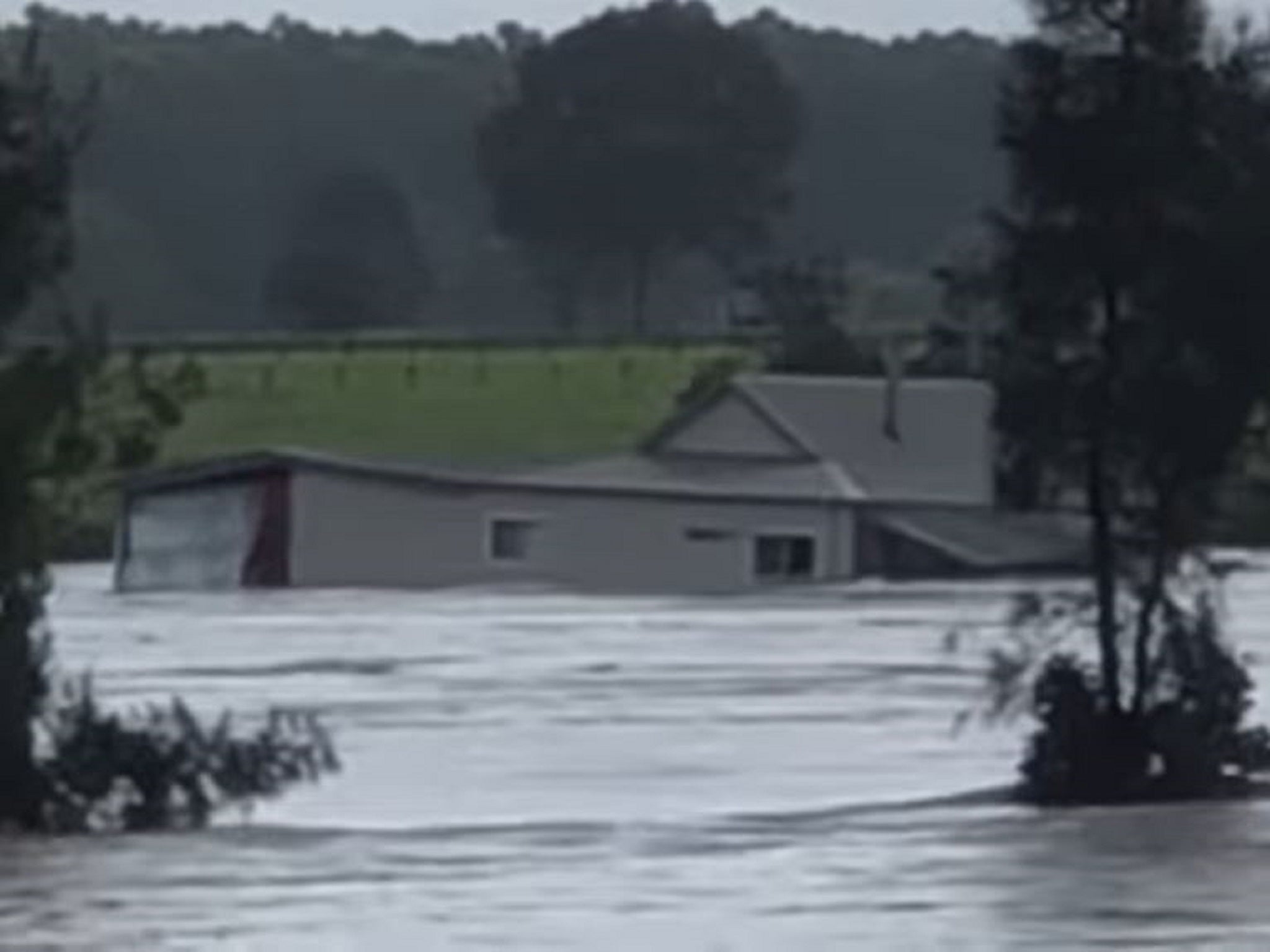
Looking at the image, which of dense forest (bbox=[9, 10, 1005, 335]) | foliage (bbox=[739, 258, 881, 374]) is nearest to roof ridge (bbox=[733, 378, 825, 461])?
foliage (bbox=[739, 258, 881, 374])

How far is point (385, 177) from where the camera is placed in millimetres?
130375

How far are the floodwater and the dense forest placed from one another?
57.2 m

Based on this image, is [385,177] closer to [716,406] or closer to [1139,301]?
[716,406]

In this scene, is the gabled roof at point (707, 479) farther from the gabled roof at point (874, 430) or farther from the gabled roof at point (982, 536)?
the gabled roof at point (982, 536)

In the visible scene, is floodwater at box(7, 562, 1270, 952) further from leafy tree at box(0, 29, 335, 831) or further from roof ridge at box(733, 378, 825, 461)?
roof ridge at box(733, 378, 825, 461)

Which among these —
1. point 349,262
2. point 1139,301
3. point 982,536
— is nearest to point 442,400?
point 982,536

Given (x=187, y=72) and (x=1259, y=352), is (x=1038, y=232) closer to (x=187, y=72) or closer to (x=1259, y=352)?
(x=1259, y=352)

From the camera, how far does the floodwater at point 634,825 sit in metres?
20.0

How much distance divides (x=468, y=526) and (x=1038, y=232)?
40112 mm

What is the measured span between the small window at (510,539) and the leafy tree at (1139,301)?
131 ft

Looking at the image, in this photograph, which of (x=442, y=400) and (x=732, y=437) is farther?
(x=442, y=400)

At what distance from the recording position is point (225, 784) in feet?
87.9

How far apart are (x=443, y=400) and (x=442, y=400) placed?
126mm

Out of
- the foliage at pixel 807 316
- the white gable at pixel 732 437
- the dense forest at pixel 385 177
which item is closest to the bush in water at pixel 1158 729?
the white gable at pixel 732 437
